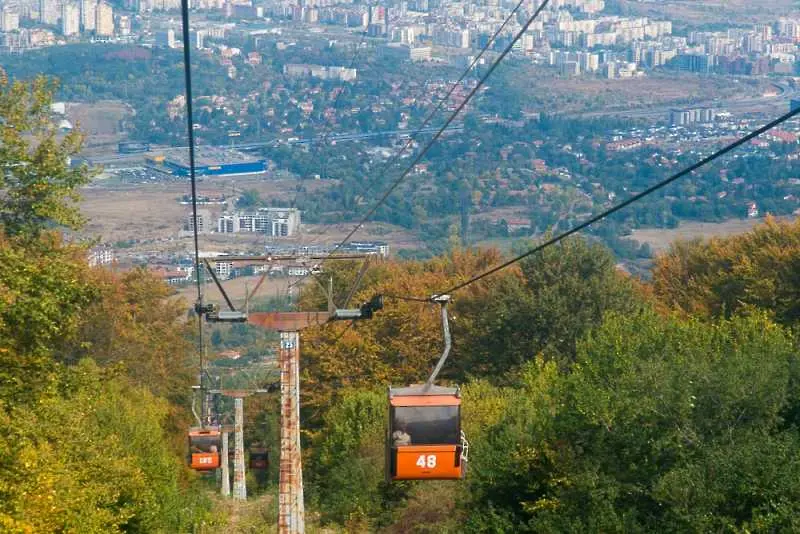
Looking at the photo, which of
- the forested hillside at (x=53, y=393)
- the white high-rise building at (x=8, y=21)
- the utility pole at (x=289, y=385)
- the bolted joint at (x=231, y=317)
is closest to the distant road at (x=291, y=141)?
the white high-rise building at (x=8, y=21)

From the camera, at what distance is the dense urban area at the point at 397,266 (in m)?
20.8

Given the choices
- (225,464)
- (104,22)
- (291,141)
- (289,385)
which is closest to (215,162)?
(291,141)

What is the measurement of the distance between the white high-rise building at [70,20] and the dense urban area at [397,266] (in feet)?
1.16

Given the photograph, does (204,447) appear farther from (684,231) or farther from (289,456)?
(684,231)

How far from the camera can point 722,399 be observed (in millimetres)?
21031

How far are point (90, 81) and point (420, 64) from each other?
27.4 meters

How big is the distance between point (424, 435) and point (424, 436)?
1 centimetres

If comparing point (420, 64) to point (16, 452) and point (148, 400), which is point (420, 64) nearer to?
point (148, 400)

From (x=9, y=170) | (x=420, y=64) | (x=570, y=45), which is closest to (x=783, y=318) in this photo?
(x=9, y=170)

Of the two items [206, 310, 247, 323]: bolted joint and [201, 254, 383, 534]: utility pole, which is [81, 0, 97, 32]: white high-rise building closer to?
[206, 310, 247, 323]: bolted joint

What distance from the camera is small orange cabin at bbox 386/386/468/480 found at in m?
17.1

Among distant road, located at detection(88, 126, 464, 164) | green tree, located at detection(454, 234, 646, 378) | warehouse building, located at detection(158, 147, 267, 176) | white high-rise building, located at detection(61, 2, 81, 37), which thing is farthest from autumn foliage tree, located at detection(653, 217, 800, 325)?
white high-rise building, located at detection(61, 2, 81, 37)

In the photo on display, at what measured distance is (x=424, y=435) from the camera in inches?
674

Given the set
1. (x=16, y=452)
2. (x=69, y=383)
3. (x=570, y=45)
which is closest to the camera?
(x=16, y=452)
